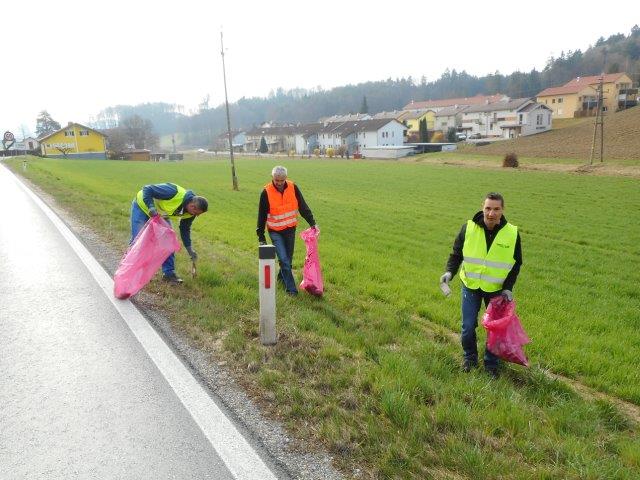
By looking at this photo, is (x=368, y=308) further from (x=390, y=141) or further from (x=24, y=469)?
(x=390, y=141)

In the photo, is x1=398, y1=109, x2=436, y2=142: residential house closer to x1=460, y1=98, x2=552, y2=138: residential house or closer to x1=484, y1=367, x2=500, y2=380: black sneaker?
x1=460, y1=98, x2=552, y2=138: residential house

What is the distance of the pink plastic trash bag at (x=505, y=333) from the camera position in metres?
4.41

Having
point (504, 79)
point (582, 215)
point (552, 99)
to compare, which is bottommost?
point (582, 215)

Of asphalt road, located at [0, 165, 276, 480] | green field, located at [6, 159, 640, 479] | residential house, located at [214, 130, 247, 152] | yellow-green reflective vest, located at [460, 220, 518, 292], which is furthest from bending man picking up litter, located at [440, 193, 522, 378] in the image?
residential house, located at [214, 130, 247, 152]

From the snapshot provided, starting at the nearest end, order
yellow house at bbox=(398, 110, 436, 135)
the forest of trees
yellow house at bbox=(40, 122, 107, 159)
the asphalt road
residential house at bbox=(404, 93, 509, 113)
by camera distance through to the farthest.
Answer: the asphalt road
yellow house at bbox=(40, 122, 107, 159)
yellow house at bbox=(398, 110, 436, 135)
residential house at bbox=(404, 93, 509, 113)
the forest of trees

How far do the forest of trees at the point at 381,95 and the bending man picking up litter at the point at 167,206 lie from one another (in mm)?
116328

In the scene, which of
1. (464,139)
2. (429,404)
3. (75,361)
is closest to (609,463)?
(429,404)

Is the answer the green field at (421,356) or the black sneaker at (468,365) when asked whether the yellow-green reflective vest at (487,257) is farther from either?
the green field at (421,356)

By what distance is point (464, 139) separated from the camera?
273ft

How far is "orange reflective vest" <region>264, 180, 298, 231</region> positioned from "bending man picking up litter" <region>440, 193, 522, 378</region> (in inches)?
108

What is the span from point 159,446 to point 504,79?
158 metres

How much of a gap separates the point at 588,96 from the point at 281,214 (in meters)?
97.3

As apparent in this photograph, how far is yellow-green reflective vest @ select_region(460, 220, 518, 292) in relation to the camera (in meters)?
4.46

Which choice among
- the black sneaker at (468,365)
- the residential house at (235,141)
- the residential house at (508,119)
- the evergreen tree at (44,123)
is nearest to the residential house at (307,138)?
the residential house at (235,141)
